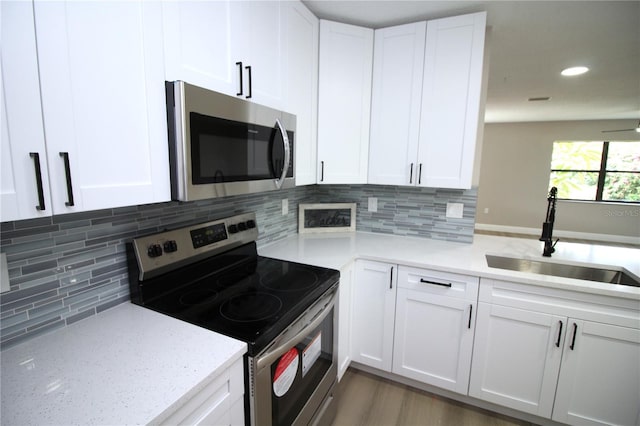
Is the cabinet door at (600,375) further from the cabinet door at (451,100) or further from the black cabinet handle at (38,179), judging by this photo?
the black cabinet handle at (38,179)

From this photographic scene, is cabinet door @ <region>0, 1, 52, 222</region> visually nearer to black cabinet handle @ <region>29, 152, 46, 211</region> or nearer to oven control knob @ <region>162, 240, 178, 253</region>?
black cabinet handle @ <region>29, 152, 46, 211</region>

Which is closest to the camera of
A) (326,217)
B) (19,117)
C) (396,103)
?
(19,117)

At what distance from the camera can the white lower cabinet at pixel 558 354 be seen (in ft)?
4.72

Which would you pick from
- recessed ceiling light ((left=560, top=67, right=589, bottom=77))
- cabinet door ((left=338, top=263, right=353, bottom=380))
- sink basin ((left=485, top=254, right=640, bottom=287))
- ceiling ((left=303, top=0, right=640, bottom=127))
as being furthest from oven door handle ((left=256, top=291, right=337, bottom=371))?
recessed ceiling light ((left=560, top=67, right=589, bottom=77))

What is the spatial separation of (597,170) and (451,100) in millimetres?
6342

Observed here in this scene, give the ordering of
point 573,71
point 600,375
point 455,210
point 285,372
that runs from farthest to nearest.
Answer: point 573,71 → point 455,210 → point 600,375 → point 285,372

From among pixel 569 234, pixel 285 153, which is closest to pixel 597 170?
pixel 569 234

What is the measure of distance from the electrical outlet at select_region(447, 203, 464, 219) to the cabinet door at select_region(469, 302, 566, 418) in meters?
0.70

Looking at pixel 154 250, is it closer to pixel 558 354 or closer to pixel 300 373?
pixel 300 373

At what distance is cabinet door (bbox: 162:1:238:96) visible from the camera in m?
0.96

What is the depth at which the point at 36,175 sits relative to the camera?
26.3 inches

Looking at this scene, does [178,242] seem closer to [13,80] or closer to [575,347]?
[13,80]

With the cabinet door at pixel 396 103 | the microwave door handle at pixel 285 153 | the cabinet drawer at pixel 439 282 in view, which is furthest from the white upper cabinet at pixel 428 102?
the microwave door handle at pixel 285 153

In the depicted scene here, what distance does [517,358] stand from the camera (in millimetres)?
1619
